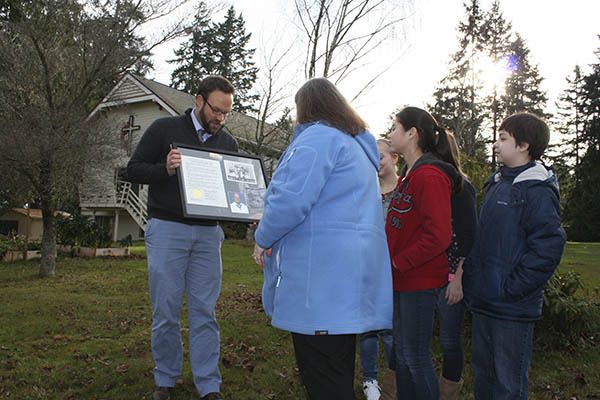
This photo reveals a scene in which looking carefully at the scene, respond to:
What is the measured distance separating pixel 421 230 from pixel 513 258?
1.78 feet

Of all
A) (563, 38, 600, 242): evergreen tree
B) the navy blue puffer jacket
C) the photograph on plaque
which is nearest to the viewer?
the navy blue puffer jacket

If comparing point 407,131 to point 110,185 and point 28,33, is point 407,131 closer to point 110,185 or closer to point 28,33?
point 28,33

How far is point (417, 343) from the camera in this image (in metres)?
2.86

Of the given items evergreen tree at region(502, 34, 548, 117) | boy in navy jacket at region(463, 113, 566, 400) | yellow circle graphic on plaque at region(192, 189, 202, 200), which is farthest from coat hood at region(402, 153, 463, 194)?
evergreen tree at region(502, 34, 548, 117)

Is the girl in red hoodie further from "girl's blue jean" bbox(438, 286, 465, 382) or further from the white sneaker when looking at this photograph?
the white sneaker

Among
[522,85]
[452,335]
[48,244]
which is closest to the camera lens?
[452,335]

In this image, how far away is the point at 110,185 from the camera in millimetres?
12828

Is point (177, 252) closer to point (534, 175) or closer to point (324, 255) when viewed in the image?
point (324, 255)

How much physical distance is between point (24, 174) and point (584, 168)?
34.2 m

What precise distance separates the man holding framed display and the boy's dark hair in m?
2.01

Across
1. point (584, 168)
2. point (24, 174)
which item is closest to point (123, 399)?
point (24, 174)

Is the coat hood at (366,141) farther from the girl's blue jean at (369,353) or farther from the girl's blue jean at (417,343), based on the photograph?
the girl's blue jean at (369,353)

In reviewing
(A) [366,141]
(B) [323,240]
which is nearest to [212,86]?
(A) [366,141]

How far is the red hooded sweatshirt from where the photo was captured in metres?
2.81
